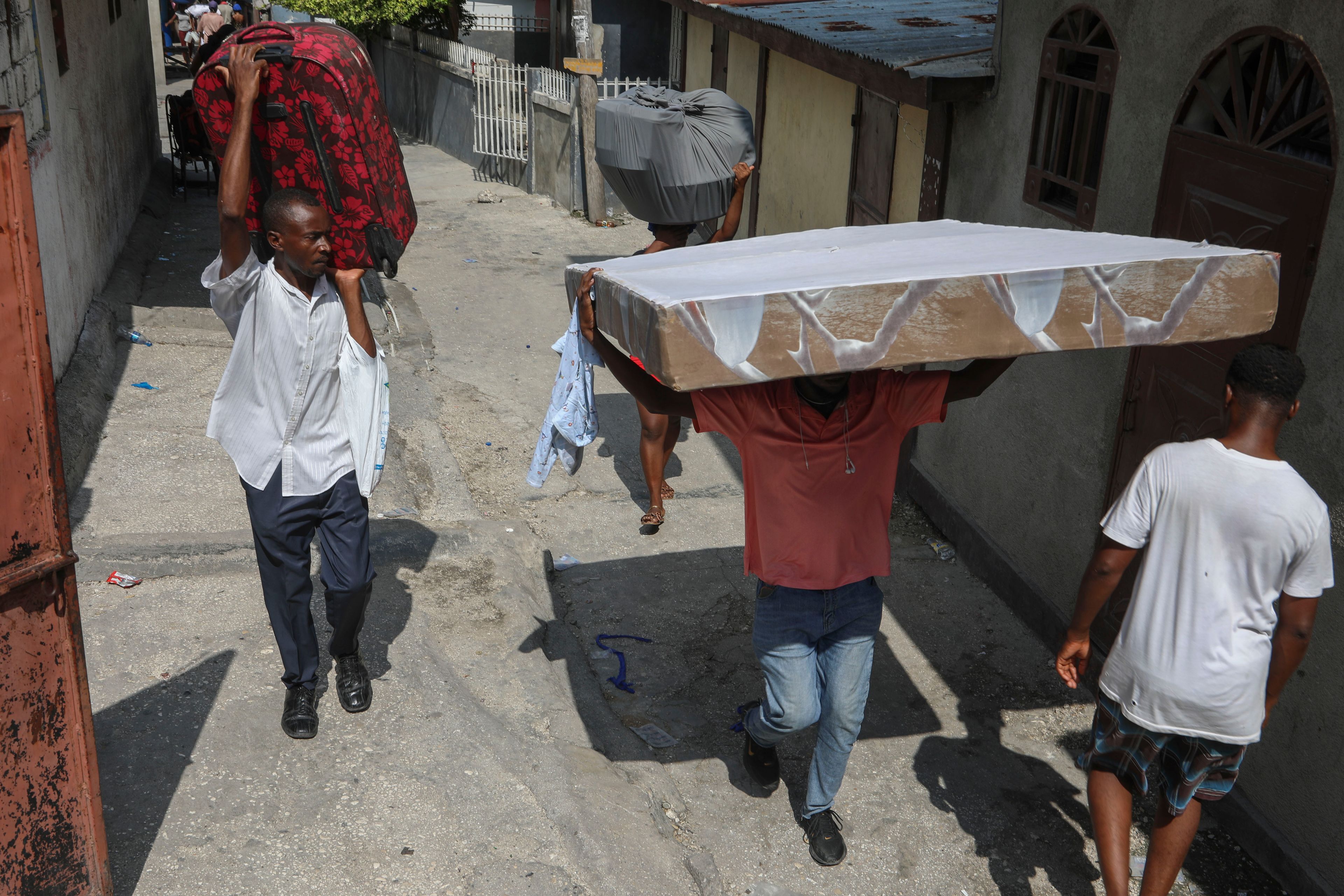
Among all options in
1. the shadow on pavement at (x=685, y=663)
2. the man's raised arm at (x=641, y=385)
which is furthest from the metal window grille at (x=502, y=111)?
the man's raised arm at (x=641, y=385)

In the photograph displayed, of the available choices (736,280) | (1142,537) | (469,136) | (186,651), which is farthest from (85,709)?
(469,136)

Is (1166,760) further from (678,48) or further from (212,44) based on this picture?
(212,44)

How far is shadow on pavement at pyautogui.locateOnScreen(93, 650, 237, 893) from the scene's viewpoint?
3293 mm

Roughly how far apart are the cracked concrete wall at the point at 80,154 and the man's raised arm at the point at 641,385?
2.42 meters

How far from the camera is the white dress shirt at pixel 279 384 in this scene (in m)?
3.61

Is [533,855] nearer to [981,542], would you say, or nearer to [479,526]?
[479,526]

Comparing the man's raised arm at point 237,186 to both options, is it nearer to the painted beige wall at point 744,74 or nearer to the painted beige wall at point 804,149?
the painted beige wall at point 804,149

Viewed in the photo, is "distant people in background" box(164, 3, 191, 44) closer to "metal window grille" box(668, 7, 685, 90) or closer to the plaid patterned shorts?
"metal window grille" box(668, 7, 685, 90)

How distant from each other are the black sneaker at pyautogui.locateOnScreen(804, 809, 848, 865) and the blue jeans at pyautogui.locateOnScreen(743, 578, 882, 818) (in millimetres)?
155

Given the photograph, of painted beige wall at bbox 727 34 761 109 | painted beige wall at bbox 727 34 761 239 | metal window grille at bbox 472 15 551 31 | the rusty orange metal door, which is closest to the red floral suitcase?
the rusty orange metal door

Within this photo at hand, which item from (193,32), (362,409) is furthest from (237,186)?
(193,32)

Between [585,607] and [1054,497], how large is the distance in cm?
223

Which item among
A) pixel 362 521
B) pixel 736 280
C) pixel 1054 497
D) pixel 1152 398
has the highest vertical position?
pixel 736 280

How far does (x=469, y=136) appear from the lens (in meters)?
18.2
